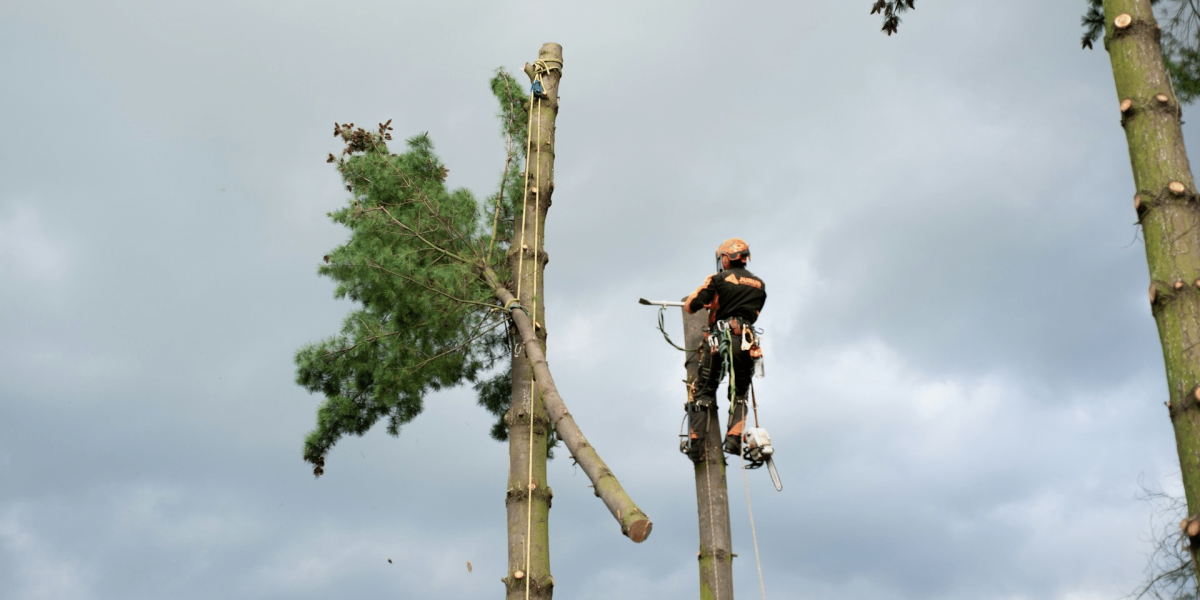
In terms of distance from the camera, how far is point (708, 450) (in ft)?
23.3

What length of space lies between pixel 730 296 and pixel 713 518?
5.07ft

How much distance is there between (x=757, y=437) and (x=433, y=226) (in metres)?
3.03

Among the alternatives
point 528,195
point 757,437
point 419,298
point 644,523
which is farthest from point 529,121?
point 644,523

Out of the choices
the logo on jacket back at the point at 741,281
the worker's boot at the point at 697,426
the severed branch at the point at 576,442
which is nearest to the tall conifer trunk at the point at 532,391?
the severed branch at the point at 576,442

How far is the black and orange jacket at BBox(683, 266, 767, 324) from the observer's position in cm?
740

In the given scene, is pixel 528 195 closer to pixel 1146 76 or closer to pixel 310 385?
pixel 310 385

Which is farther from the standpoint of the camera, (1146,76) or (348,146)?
(348,146)

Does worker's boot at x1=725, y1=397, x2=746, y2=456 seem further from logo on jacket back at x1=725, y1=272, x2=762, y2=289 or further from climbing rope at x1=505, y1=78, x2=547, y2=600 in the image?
climbing rope at x1=505, y1=78, x2=547, y2=600

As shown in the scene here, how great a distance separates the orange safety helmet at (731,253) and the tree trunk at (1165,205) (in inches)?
109

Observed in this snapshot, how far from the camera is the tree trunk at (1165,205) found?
455 cm

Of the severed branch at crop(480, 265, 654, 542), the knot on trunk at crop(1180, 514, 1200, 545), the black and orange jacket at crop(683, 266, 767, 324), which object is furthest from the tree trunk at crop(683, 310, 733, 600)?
the knot on trunk at crop(1180, 514, 1200, 545)

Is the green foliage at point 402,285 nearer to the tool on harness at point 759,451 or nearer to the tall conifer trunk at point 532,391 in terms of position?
the tall conifer trunk at point 532,391

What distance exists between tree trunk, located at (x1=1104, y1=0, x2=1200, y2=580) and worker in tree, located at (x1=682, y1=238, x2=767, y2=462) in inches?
108

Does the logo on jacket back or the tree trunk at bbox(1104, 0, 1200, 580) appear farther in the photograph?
the logo on jacket back
